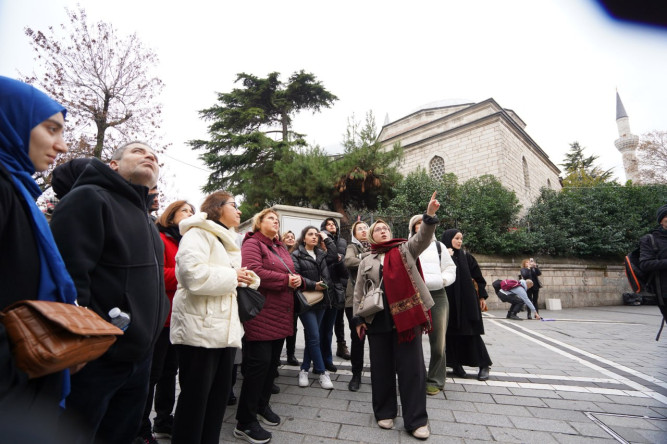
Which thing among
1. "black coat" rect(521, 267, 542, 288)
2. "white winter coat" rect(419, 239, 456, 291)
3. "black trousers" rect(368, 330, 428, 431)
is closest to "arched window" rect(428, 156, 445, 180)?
"black coat" rect(521, 267, 542, 288)

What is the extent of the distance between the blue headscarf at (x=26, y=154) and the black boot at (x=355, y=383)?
3.26 meters

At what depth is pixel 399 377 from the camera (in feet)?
9.68

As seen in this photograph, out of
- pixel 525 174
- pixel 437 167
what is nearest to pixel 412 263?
pixel 437 167

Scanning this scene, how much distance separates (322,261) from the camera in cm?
449

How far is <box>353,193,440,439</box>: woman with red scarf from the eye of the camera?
2.83 metres

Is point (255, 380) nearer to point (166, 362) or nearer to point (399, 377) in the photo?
point (166, 362)

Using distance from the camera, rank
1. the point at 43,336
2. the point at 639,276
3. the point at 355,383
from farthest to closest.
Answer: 1. the point at 639,276
2. the point at 355,383
3. the point at 43,336

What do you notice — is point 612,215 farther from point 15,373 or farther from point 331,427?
point 15,373

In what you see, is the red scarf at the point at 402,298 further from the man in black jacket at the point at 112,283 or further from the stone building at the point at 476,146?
the stone building at the point at 476,146

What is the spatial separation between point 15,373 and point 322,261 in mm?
3648

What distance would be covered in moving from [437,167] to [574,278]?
10.9 m

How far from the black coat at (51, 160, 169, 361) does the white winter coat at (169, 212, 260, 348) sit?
1.23 feet

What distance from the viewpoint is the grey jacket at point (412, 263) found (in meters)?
2.95

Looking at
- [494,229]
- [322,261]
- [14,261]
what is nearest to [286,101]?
[494,229]
